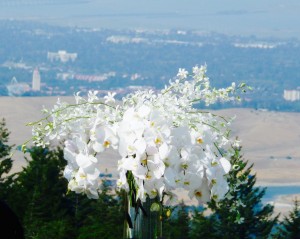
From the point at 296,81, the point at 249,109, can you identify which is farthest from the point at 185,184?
the point at 296,81

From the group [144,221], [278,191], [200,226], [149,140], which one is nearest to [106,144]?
[149,140]

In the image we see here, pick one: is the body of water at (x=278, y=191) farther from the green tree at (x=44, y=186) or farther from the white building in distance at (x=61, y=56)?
the white building in distance at (x=61, y=56)

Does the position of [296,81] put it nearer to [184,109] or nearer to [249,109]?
[249,109]

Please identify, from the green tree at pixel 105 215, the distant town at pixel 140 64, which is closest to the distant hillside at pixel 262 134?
the distant town at pixel 140 64

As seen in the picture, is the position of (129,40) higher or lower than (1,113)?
higher

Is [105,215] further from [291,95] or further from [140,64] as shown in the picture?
[140,64]

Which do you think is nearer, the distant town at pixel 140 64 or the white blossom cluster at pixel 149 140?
the white blossom cluster at pixel 149 140
